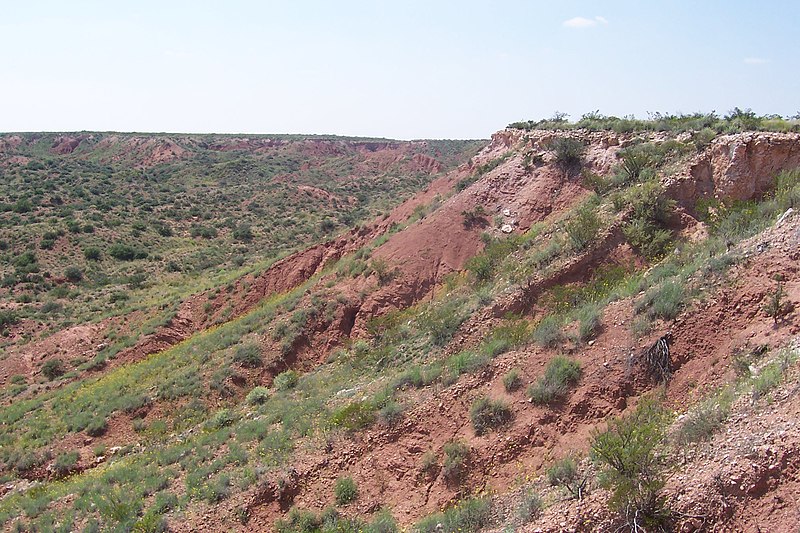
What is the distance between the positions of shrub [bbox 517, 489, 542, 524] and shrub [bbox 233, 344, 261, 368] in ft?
36.0

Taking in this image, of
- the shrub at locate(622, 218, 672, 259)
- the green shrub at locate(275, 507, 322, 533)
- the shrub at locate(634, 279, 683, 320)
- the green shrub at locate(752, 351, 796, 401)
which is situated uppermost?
the shrub at locate(622, 218, 672, 259)

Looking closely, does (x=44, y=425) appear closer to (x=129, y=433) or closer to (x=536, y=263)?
(x=129, y=433)

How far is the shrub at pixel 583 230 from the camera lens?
504 inches

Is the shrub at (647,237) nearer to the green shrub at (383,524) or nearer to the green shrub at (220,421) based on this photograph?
the green shrub at (383,524)

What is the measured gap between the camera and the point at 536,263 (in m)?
13.2

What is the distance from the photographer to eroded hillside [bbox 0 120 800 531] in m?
7.14

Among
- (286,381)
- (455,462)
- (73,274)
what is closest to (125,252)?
(73,274)

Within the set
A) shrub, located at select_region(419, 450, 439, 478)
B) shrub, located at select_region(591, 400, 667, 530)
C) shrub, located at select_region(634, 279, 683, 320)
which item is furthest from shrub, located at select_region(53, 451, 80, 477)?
shrub, located at select_region(634, 279, 683, 320)

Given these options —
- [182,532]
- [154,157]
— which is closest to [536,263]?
[182,532]

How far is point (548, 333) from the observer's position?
33.5ft

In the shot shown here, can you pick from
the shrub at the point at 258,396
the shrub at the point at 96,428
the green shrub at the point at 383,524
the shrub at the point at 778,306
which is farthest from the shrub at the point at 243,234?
the shrub at the point at 778,306

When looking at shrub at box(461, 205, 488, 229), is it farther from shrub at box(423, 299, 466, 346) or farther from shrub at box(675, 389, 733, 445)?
shrub at box(675, 389, 733, 445)

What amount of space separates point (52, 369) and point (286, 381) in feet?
37.0

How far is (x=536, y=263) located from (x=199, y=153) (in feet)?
248
